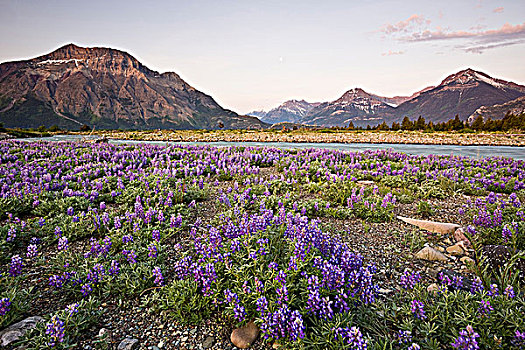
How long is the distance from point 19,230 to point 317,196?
25.8ft

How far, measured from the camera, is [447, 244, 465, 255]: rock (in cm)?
519

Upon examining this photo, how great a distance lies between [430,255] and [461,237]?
40.4 inches

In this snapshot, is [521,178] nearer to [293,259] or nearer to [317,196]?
[317,196]

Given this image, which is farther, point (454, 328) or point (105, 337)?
point (105, 337)

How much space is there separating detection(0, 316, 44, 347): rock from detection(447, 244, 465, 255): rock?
22.7 ft

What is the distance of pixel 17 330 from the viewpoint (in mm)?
3264

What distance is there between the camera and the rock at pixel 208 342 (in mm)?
3314

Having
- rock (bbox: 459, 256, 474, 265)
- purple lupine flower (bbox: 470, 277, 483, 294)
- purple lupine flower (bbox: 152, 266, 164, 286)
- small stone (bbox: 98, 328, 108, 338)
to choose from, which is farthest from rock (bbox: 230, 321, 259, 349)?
rock (bbox: 459, 256, 474, 265)

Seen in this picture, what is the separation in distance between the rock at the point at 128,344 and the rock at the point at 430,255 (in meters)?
5.02

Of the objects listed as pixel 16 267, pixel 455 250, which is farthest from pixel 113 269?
pixel 455 250

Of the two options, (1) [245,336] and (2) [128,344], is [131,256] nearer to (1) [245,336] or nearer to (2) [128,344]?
(2) [128,344]

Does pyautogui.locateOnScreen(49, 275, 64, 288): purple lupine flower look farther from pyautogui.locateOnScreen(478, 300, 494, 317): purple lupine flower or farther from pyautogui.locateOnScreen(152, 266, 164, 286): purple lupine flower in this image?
pyautogui.locateOnScreen(478, 300, 494, 317): purple lupine flower

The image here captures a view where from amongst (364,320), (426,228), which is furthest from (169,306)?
(426,228)

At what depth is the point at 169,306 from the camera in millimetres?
3729
